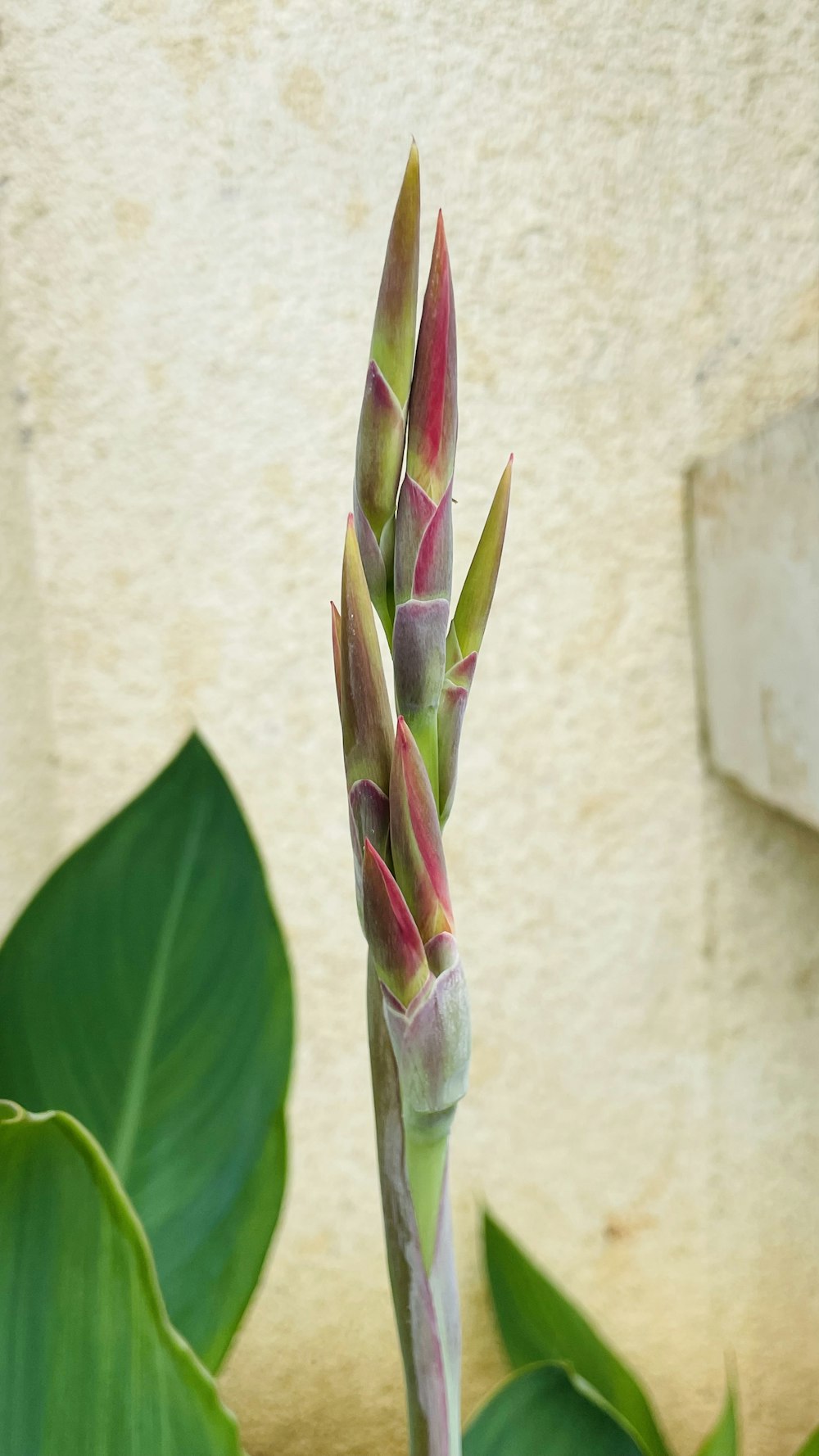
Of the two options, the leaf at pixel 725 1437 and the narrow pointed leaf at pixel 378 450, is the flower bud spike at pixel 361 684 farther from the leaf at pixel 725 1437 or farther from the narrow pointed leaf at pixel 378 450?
the leaf at pixel 725 1437

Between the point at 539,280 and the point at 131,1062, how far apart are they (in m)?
0.51

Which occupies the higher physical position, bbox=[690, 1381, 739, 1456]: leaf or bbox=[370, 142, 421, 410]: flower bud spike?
bbox=[370, 142, 421, 410]: flower bud spike

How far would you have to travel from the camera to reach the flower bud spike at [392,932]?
220 mm

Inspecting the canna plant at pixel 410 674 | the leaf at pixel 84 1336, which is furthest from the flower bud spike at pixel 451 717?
the leaf at pixel 84 1336

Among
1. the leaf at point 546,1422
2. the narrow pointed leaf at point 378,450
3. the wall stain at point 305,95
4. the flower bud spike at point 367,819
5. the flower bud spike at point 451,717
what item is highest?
the wall stain at point 305,95

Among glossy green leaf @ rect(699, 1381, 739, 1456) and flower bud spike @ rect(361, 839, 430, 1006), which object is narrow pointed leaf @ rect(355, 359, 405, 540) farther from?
glossy green leaf @ rect(699, 1381, 739, 1456)

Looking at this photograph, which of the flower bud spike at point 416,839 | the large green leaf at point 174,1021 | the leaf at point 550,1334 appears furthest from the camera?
the leaf at point 550,1334

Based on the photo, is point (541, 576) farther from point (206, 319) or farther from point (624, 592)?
point (206, 319)

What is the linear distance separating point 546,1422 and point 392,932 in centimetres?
38

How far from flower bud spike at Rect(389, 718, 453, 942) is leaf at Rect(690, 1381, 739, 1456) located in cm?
43

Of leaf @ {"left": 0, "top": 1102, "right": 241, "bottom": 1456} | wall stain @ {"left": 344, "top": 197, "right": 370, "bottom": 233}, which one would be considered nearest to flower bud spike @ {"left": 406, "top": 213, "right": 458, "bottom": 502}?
leaf @ {"left": 0, "top": 1102, "right": 241, "bottom": 1456}

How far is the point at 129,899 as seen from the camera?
18.0 inches

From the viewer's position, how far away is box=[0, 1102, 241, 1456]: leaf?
1.01ft

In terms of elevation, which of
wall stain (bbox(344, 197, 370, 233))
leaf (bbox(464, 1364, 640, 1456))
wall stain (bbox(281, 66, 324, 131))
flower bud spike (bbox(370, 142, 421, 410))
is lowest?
leaf (bbox(464, 1364, 640, 1456))
